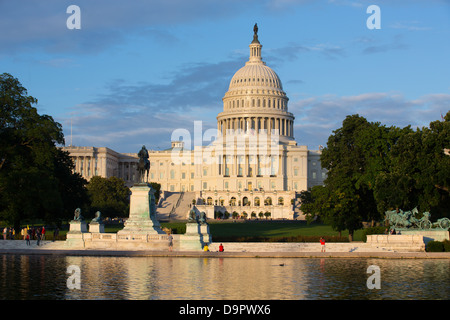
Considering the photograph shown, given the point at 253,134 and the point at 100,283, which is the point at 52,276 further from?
the point at 253,134

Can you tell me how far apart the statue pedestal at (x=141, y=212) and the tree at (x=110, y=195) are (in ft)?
177

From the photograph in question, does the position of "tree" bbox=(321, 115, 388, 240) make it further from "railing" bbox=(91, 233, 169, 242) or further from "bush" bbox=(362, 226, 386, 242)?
"railing" bbox=(91, 233, 169, 242)

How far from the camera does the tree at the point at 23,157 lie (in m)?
50.1

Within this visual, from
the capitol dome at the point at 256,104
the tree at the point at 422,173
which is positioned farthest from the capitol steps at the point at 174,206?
the tree at the point at 422,173

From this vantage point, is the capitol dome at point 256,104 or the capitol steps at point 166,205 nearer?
the capitol steps at point 166,205

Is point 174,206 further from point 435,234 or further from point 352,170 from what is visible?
point 435,234

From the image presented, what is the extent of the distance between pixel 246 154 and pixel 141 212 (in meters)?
109

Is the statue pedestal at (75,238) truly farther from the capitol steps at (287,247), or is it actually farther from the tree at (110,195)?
the tree at (110,195)

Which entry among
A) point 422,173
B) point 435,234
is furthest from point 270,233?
point 435,234

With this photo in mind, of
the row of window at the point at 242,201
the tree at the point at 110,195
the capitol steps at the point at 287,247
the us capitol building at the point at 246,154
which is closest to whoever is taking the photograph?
the capitol steps at the point at 287,247

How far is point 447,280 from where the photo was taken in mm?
25828

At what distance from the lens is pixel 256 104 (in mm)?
160500

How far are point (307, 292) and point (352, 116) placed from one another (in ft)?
148
